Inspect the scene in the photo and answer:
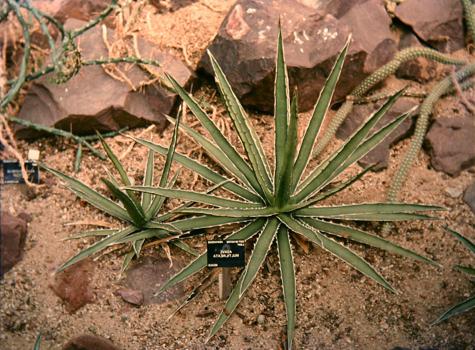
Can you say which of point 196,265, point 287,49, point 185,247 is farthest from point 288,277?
point 287,49

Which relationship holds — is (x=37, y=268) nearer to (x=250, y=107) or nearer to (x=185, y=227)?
(x=185, y=227)

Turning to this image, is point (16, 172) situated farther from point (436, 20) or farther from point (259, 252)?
point (436, 20)

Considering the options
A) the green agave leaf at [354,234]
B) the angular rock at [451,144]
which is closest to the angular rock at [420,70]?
the angular rock at [451,144]

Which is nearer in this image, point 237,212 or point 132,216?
point 237,212

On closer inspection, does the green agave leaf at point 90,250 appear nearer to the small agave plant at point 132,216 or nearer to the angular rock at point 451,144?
the small agave plant at point 132,216

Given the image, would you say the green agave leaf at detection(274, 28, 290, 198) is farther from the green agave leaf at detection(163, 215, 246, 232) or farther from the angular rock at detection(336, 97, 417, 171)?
the angular rock at detection(336, 97, 417, 171)
